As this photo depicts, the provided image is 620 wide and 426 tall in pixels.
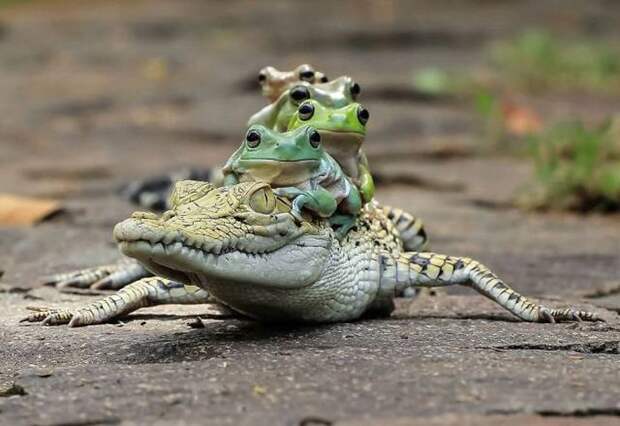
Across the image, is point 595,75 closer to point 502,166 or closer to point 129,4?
point 502,166

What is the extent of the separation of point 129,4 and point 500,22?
663cm

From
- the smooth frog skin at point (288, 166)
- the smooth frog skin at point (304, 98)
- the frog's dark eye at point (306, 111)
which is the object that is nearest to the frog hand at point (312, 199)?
the smooth frog skin at point (288, 166)

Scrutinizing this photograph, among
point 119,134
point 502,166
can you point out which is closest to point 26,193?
point 119,134

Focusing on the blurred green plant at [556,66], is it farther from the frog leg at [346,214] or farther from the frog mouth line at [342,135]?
the frog leg at [346,214]

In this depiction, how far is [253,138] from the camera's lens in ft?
15.3

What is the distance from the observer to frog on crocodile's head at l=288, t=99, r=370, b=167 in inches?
208

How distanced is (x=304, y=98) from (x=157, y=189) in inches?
135

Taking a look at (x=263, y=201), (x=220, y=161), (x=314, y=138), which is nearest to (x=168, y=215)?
(x=263, y=201)

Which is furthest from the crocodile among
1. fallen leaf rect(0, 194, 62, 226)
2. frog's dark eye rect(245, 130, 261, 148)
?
fallen leaf rect(0, 194, 62, 226)

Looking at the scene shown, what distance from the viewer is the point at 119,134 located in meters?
12.9

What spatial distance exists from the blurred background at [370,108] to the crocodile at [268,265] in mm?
A: 1480

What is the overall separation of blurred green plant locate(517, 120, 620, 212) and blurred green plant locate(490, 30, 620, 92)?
5743mm

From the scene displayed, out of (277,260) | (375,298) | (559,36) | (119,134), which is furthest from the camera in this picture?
(559,36)

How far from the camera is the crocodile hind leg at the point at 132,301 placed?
494cm
